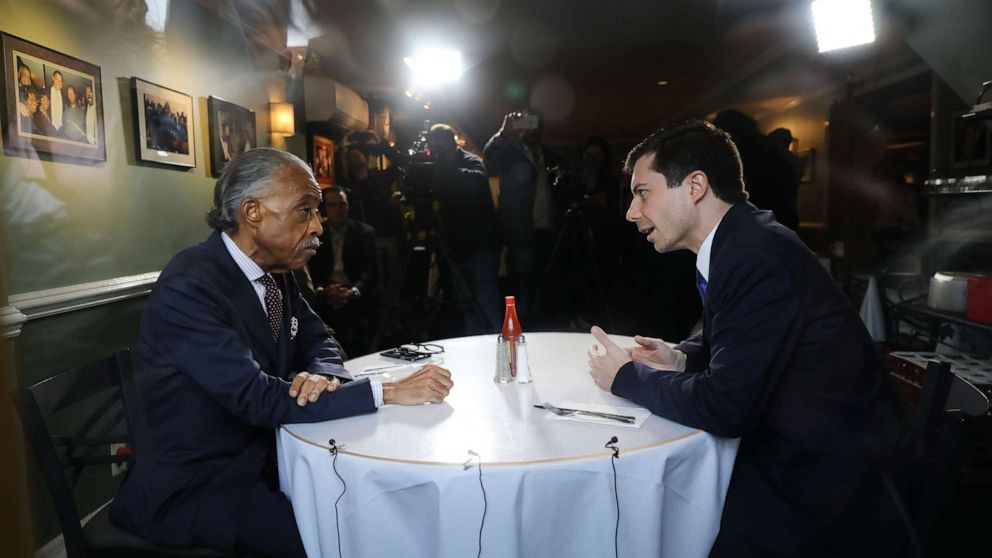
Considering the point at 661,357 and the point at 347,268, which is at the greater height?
the point at 347,268

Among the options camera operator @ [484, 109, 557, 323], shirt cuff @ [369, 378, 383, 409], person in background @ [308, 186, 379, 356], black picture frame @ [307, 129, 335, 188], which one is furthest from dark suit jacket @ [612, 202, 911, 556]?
black picture frame @ [307, 129, 335, 188]

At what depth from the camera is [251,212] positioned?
4.77 feet

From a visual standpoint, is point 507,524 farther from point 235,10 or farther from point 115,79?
point 235,10

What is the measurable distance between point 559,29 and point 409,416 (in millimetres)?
4370

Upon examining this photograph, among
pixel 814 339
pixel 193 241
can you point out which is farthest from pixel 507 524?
pixel 193 241

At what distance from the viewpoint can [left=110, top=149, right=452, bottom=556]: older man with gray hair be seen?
1.25 metres

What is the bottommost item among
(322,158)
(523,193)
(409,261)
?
(409,261)

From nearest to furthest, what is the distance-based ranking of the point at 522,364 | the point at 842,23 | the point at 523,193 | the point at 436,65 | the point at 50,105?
the point at 522,364, the point at 50,105, the point at 842,23, the point at 523,193, the point at 436,65

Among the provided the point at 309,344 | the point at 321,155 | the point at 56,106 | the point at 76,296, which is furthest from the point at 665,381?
the point at 321,155

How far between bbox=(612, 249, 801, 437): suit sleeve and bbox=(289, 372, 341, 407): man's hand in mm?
756

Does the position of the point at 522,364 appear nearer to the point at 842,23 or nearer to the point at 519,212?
the point at 519,212

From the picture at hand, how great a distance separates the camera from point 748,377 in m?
1.14

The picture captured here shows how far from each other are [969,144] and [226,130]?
486cm

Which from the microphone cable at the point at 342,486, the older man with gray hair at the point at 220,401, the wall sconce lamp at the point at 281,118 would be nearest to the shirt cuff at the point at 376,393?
the older man with gray hair at the point at 220,401
